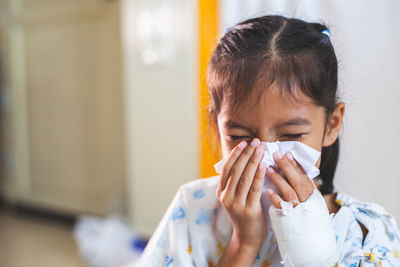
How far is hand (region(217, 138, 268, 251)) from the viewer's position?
63 centimetres

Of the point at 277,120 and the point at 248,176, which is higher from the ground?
the point at 277,120

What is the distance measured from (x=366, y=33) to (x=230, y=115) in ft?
2.94

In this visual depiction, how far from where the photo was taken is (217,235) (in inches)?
30.9

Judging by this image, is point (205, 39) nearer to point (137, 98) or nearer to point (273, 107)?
point (137, 98)

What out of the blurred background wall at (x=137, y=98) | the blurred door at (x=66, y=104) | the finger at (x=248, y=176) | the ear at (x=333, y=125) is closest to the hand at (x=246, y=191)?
the finger at (x=248, y=176)

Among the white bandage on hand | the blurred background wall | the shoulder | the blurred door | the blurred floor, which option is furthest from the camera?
Result: the blurred door

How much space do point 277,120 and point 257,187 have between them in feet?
0.43

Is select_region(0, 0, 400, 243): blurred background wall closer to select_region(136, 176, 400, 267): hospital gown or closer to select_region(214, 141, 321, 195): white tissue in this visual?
select_region(136, 176, 400, 267): hospital gown

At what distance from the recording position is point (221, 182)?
0.69 meters

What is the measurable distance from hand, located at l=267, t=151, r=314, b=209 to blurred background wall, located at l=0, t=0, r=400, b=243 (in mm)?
348

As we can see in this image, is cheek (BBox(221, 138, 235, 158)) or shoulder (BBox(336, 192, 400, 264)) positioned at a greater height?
cheek (BBox(221, 138, 235, 158))

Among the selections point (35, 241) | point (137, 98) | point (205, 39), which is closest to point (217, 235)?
point (205, 39)

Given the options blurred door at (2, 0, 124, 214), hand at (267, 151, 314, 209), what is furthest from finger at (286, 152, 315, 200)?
blurred door at (2, 0, 124, 214)

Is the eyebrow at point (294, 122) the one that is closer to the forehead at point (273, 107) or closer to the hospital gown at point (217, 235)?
the forehead at point (273, 107)
